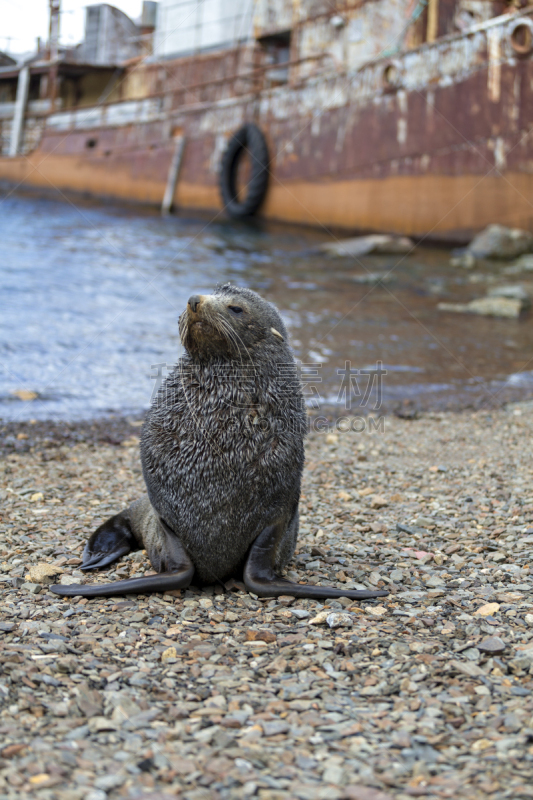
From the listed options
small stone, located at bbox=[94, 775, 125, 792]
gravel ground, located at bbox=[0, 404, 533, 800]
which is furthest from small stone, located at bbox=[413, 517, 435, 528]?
small stone, located at bbox=[94, 775, 125, 792]

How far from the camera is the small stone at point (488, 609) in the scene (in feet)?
10.9

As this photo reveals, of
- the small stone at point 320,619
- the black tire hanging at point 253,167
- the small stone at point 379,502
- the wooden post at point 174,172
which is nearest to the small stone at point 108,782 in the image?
the small stone at point 320,619

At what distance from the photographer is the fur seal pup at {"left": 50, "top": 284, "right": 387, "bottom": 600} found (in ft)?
12.0

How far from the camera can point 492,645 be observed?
3.00 metres

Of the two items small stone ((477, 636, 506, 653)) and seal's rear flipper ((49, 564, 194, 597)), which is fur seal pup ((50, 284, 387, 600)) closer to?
seal's rear flipper ((49, 564, 194, 597))

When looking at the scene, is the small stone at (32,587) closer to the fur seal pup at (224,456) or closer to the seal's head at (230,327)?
the fur seal pup at (224,456)

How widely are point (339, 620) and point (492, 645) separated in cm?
61

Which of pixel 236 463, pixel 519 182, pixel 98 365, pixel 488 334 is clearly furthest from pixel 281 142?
pixel 236 463

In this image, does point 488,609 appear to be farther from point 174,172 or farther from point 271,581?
point 174,172

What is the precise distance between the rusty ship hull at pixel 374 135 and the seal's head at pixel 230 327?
13.8m

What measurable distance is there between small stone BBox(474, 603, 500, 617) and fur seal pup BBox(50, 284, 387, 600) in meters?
0.42

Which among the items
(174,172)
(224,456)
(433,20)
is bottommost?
(224,456)

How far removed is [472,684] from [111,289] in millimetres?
12033

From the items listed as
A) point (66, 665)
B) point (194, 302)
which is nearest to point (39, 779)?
point (66, 665)
